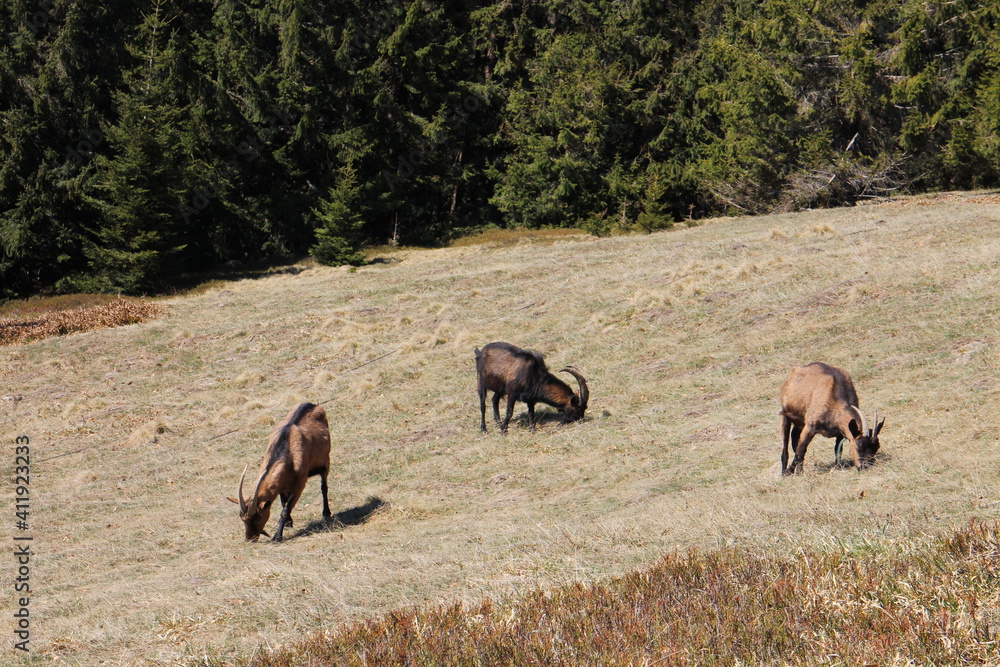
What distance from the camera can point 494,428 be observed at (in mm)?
20016

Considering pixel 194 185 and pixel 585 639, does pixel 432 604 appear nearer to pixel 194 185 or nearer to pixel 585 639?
pixel 585 639

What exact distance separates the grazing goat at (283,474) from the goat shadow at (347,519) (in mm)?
400

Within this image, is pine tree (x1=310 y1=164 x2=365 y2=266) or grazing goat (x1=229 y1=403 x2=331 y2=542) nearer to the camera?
grazing goat (x1=229 y1=403 x2=331 y2=542)

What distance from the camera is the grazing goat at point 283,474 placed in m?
14.2

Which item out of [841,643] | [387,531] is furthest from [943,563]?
[387,531]

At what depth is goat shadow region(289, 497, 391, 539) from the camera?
1486cm

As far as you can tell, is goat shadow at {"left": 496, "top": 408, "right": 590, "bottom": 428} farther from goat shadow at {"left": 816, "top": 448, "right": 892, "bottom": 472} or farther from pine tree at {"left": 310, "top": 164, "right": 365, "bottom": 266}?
pine tree at {"left": 310, "top": 164, "right": 365, "bottom": 266}

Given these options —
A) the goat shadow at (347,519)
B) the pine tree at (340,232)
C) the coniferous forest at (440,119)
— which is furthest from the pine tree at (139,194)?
the goat shadow at (347,519)

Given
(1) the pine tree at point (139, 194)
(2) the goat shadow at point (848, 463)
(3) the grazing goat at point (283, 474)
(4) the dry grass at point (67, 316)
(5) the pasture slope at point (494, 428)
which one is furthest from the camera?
(1) the pine tree at point (139, 194)

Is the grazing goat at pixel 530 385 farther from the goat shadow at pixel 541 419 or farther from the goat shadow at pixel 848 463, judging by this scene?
the goat shadow at pixel 848 463

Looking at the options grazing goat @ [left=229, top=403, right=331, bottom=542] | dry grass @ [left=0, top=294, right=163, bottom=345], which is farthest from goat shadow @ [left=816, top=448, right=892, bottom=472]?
dry grass @ [left=0, top=294, right=163, bottom=345]

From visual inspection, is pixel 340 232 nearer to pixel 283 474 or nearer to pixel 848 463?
pixel 283 474

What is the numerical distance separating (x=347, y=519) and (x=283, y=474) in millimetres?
1756

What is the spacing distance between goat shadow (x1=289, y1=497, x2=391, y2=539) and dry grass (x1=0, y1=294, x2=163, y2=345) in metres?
23.1
